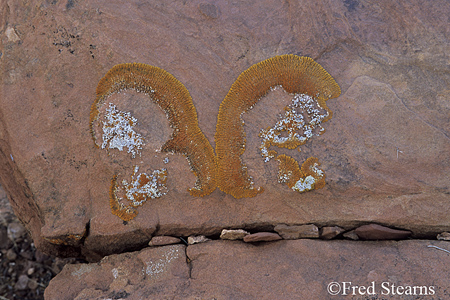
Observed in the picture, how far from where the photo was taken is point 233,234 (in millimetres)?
2795

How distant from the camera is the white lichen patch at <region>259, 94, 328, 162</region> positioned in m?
2.76

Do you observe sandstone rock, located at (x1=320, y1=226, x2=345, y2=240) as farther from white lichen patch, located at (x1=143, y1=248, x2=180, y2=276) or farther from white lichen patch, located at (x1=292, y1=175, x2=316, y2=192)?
white lichen patch, located at (x1=143, y1=248, x2=180, y2=276)

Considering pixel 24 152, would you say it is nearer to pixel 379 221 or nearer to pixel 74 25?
pixel 74 25

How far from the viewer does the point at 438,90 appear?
2.81m

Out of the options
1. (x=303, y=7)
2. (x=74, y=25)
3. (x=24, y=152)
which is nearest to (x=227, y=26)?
(x=303, y=7)

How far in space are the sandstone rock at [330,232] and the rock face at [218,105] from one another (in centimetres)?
5

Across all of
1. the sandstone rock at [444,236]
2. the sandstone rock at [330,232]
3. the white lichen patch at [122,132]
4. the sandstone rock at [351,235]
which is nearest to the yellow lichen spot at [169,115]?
the white lichen patch at [122,132]

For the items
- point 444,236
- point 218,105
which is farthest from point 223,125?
point 444,236

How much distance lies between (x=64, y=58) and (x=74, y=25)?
30 cm

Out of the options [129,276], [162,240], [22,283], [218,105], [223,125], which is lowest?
[22,283]

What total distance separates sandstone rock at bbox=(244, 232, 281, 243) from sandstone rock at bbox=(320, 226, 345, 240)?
0.38m

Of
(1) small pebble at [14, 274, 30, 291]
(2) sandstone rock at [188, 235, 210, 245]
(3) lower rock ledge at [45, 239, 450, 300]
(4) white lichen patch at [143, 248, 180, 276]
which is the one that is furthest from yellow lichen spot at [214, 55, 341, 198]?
(1) small pebble at [14, 274, 30, 291]

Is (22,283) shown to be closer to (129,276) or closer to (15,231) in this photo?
(15,231)

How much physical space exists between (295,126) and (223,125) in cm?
60
